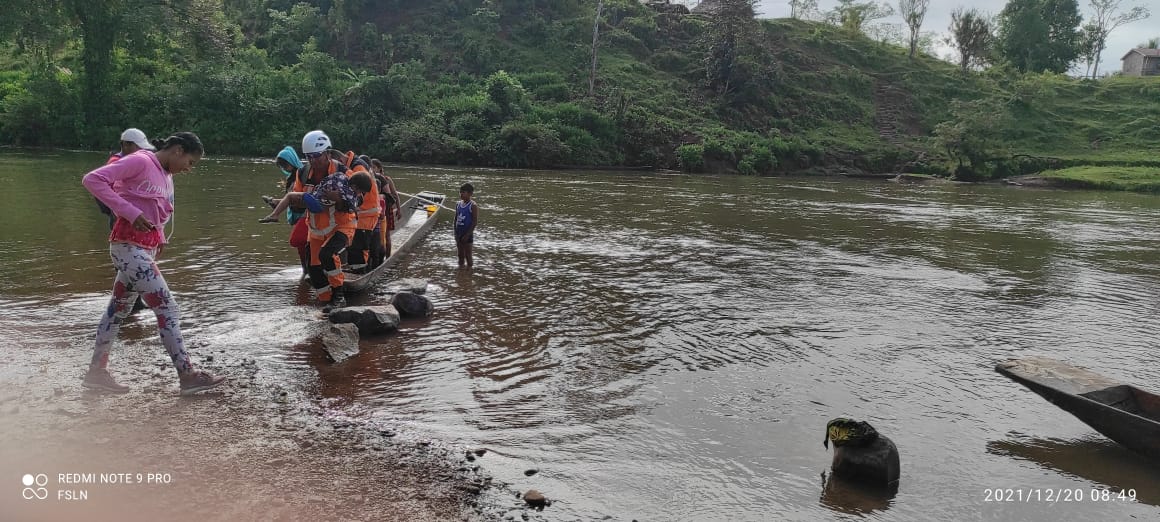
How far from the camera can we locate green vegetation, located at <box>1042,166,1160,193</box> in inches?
1435

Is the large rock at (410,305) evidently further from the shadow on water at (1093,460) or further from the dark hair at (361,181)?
the shadow on water at (1093,460)

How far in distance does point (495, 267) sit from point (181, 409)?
6.07 metres

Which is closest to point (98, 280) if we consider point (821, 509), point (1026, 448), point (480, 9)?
point (821, 509)

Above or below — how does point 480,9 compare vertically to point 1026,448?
above

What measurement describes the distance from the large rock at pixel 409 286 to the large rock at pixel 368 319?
3.98 feet

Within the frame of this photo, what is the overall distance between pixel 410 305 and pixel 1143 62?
82620 millimetres

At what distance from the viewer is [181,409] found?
4660mm

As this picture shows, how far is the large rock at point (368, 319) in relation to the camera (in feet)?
21.7

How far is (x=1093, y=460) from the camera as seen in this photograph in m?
4.90

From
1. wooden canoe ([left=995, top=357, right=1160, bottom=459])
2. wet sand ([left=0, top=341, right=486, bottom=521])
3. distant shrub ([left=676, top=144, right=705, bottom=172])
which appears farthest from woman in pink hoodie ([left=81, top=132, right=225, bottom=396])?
distant shrub ([left=676, top=144, right=705, bottom=172])

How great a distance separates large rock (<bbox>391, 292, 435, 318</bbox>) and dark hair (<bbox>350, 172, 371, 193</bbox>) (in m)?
1.18

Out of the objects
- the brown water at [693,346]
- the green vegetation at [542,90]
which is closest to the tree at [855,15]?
the green vegetation at [542,90]

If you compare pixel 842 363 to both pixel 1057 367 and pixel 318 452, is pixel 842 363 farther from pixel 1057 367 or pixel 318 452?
pixel 318 452

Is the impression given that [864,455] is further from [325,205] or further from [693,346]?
[325,205]
